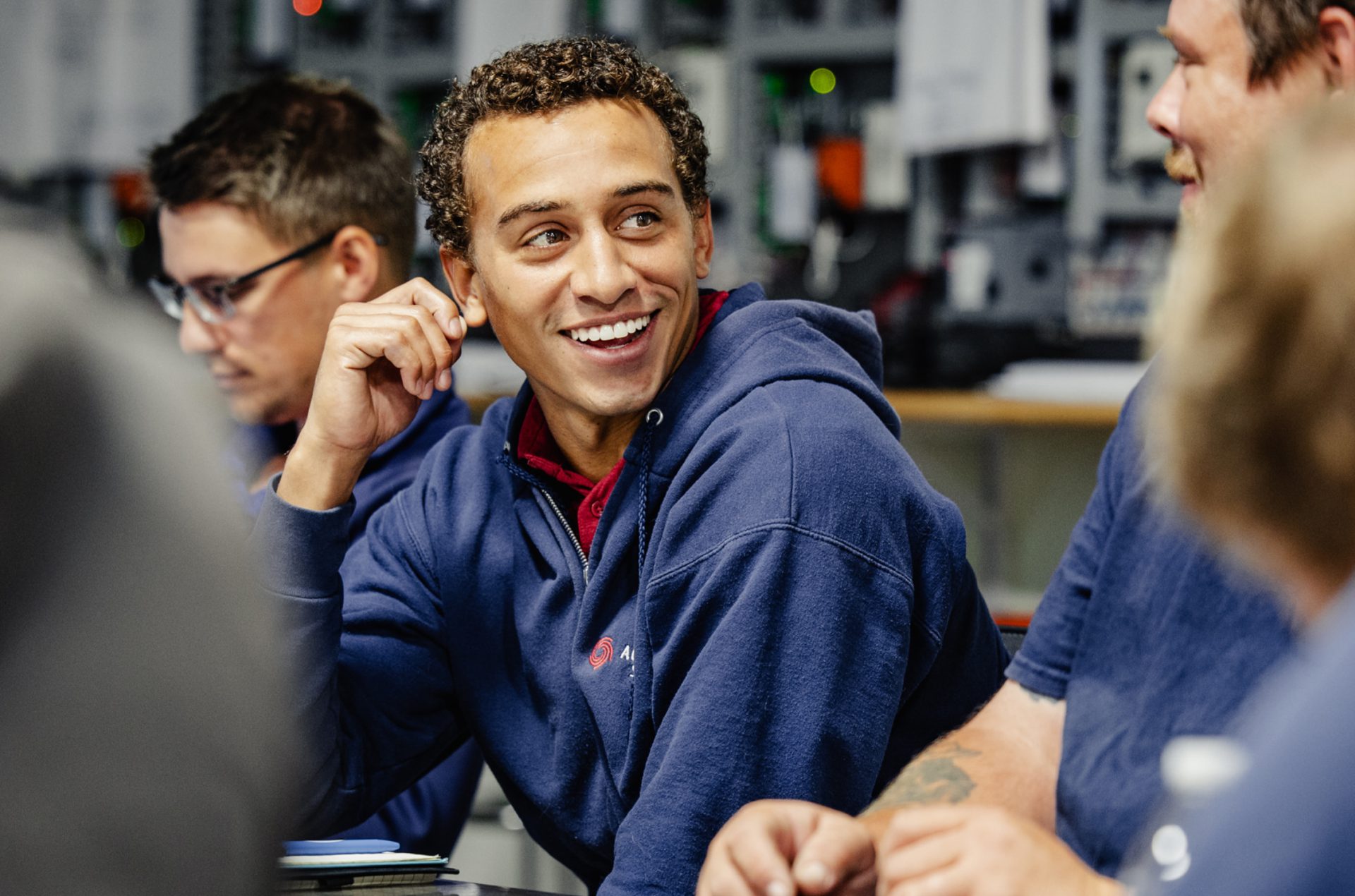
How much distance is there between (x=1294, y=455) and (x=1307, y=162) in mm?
106

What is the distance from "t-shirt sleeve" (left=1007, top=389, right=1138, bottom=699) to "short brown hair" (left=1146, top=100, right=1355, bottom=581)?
704 millimetres

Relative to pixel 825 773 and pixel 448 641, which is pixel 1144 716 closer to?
pixel 825 773

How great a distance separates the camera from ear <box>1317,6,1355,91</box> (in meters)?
1.20

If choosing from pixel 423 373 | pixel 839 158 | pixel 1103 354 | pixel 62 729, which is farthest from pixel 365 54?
pixel 62 729

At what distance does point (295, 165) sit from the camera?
2062mm

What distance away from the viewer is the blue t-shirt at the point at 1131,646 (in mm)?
1097

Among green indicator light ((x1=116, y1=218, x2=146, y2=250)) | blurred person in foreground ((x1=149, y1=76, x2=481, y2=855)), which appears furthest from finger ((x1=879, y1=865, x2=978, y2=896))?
green indicator light ((x1=116, y1=218, x2=146, y2=250))

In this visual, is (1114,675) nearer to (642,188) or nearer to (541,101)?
(642,188)

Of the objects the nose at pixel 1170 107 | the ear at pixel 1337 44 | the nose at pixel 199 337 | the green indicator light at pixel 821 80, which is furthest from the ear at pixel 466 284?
the green indicator light at pixel 821 80

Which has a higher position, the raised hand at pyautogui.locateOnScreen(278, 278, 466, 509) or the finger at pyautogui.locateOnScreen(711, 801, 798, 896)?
the raised hand at pyautogui.locateOnScreen(278, 278, 466, 509)

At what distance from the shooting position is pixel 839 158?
466 cm

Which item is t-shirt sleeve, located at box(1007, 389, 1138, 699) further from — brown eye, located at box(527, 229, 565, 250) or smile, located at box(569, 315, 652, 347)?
brown eye, located at box(527, 229, 565, 250)

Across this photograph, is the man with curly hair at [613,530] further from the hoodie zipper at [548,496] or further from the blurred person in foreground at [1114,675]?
the blurred person in foreground at [1114,675]

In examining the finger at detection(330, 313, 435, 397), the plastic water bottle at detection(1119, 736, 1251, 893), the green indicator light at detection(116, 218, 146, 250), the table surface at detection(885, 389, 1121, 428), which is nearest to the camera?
the plastic water bottle at detection(1119, 736, 1251, 893)
